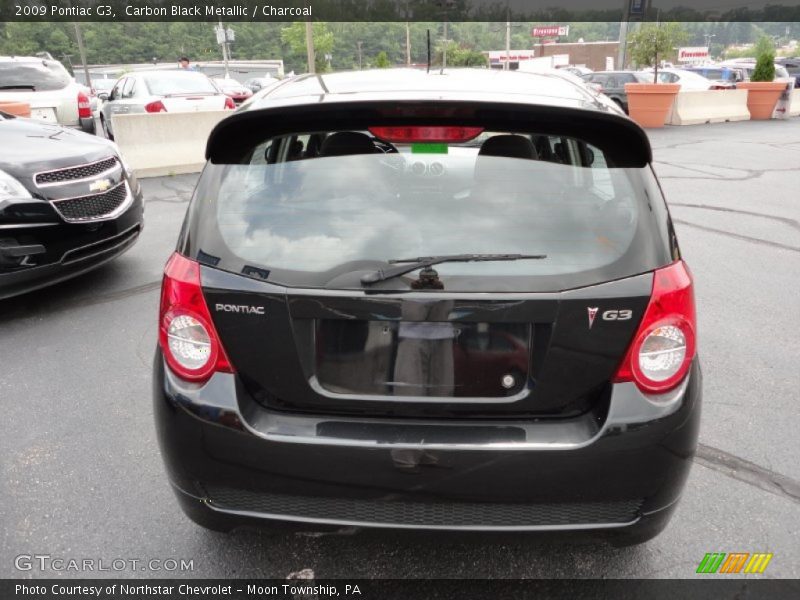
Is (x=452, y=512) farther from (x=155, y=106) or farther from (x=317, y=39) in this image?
(x=317, y=39)

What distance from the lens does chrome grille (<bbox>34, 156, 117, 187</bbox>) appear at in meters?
4.50

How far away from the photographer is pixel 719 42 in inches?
4122

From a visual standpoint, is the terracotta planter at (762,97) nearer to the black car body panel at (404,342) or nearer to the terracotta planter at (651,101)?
the terracotta planter at (651,101)

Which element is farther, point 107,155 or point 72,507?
point 107,155

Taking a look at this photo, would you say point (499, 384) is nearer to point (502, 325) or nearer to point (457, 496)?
point (502, 325)

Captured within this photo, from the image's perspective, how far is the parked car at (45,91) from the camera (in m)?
10.8

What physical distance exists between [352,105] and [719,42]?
124 meters

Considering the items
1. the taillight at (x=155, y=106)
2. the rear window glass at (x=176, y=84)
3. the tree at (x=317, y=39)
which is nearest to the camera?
the taillight at (x=155, y=106)

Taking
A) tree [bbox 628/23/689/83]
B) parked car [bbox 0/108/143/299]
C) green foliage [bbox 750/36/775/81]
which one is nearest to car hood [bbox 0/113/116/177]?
parked car [bbox 0/108/143/299]

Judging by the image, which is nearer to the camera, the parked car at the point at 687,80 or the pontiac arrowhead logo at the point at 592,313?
the pontiac arrowhead logo at the point at 592,313

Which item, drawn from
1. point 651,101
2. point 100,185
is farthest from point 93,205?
point 651,101

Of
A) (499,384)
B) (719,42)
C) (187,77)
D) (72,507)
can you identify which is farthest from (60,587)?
(719,42)

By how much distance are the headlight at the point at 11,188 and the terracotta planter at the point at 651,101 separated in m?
16.5

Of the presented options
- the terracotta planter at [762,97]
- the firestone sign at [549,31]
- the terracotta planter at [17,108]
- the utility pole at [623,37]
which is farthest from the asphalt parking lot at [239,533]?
the firestone sign at [549,31]
